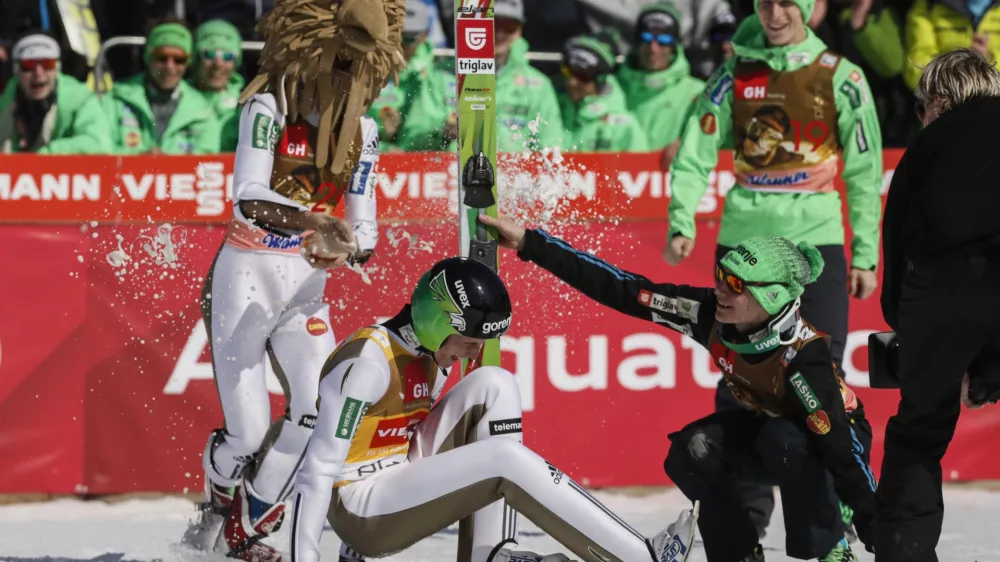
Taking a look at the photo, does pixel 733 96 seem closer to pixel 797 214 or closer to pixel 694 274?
pixel 797 214

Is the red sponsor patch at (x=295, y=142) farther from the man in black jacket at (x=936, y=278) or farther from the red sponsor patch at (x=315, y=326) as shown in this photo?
the man in black jacket at (x=936, y=278)

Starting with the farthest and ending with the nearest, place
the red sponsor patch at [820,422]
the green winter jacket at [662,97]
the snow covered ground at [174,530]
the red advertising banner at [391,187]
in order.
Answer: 1. the green winter jacket at [662,97]
2. the red advertising banner at [391,187]
3. the snow covered ground at [174,530]
4. the red sponsor patch at [820,422]

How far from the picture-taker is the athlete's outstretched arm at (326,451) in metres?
4.07

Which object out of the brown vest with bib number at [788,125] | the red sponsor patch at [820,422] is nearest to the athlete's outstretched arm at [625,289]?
the red sponsor patch at [820,422]

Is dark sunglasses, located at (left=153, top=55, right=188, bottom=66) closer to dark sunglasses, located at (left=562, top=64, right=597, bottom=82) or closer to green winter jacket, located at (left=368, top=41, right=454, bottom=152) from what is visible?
green winter jacket, located at (left=368, top=41, right=454, bottom=152)

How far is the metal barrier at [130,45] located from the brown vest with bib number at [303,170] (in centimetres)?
285

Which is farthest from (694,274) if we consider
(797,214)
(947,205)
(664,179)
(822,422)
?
(947,205)

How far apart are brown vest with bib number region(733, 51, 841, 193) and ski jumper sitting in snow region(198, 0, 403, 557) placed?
1.45 metres

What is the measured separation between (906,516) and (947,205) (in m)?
0.89

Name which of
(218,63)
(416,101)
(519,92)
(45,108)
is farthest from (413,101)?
(45,108)

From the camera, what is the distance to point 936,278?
13.4 feet

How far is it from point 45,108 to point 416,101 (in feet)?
6.34

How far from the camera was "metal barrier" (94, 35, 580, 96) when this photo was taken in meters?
7.96

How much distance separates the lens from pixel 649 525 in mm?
6074
